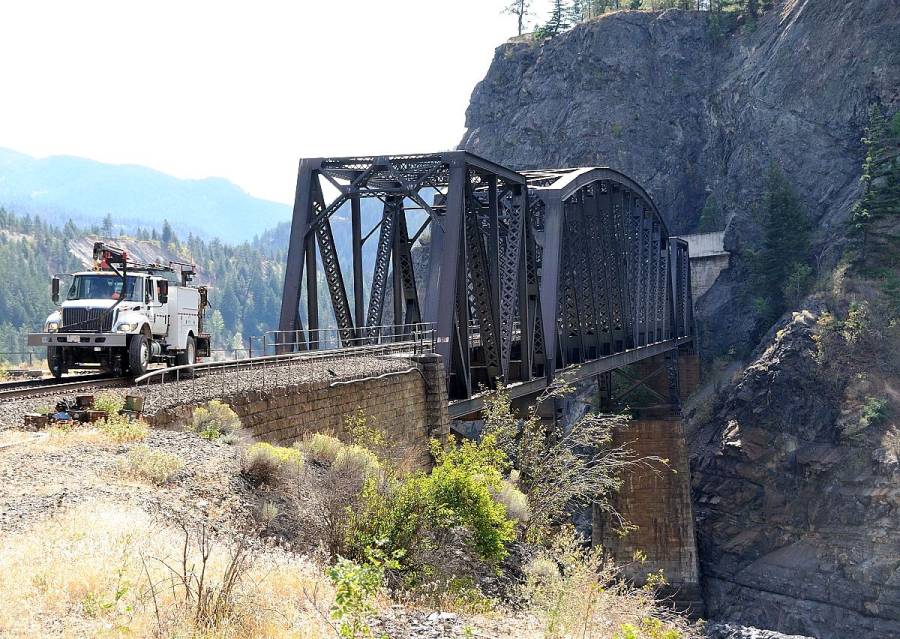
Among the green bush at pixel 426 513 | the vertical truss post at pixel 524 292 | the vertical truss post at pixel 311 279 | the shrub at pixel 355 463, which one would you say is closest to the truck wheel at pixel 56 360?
the vertical truss post at pixel 311 279

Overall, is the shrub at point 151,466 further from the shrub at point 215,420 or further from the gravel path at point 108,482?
the shrub at point 215,420

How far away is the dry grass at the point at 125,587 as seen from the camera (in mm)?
6523

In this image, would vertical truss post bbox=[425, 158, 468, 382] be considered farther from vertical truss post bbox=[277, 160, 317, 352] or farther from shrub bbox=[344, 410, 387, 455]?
shrub bbox=[344, 410, 387, 455]

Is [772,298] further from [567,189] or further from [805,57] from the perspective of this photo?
[567,189]

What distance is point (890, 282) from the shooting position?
57438 millimetres

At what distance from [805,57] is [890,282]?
2690cm

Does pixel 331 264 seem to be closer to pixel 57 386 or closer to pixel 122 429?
pixel 57 386

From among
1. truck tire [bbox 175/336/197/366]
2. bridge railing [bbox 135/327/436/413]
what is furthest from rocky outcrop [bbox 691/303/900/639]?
truck tire [bbox 175/336/197/366]

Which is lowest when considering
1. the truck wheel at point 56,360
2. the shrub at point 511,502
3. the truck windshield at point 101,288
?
the shrub at point 511,502

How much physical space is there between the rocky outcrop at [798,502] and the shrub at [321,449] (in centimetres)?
3805

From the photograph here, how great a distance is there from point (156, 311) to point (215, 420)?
7.83 m

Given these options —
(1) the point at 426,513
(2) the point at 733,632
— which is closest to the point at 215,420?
(1) the point at 426,513

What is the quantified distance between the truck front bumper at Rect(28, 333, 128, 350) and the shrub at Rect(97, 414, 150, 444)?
5.74 m

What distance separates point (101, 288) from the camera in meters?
19.4
